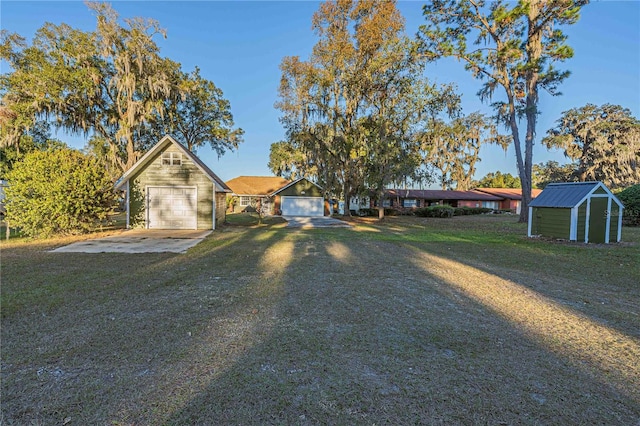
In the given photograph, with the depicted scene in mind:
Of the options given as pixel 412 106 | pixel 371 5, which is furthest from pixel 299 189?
pixel 371 5

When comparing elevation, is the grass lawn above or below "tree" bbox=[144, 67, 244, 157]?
below

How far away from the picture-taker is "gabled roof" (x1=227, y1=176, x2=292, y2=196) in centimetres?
3610

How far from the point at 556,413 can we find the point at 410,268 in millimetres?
5020

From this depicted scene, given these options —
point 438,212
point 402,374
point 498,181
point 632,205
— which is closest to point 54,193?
point 402,374

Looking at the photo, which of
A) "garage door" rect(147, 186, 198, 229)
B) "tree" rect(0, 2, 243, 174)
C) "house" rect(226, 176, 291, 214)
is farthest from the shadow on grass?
"house" rect(226, 176, 291, 214)

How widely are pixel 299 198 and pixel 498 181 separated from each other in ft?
171

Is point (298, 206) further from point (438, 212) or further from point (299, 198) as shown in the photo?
point (438, 212)

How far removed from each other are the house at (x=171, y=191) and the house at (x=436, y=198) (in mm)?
28444

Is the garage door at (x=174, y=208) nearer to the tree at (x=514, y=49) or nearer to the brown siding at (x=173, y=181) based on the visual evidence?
the brown siding at (x=173, y=181)

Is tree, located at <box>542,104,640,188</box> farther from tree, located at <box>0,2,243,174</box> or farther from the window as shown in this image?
tree, located at <box>0,2,243,174</box>

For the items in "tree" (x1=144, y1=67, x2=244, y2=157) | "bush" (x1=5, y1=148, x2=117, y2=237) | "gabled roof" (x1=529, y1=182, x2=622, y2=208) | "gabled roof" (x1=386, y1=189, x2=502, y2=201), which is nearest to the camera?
"bush" (x1=5, y1=148, x2=117, y2=237)

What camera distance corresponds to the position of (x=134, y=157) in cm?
2150

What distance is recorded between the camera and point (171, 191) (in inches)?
604

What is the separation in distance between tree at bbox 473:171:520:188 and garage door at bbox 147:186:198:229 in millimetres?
62963
